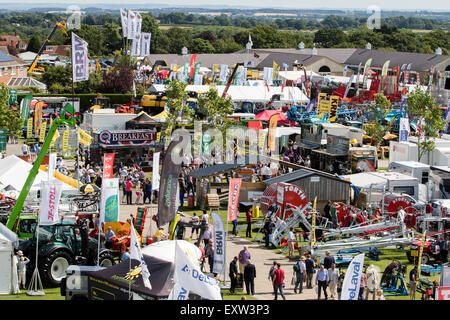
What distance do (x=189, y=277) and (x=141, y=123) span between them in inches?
1035

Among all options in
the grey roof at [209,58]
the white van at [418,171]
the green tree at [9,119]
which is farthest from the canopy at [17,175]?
the grey roof at [209,58]

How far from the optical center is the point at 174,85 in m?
41.1

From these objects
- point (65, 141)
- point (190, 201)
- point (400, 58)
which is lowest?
point (190, 201)

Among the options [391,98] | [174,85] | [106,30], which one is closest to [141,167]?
[174,85]

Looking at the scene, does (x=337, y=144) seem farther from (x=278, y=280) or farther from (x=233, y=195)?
(x=278, y=280)

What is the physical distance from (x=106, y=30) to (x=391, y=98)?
71047 mm

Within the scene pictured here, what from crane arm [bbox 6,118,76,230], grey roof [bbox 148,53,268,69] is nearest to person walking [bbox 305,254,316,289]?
crane arm [bbox 6,118,76,230]

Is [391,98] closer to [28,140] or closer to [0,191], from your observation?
[28,140]

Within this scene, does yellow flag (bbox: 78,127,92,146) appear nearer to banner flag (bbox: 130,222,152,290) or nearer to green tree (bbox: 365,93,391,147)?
green tree (bbox: 365,93,391,147)

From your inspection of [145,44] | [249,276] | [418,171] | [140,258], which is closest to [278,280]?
[249,276]

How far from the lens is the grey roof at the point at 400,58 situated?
74625mm

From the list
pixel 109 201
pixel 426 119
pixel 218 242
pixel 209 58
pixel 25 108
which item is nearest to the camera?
pixel 218 242

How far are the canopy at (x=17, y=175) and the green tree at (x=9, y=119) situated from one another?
13.6 m

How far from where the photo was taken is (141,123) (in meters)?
36.4
